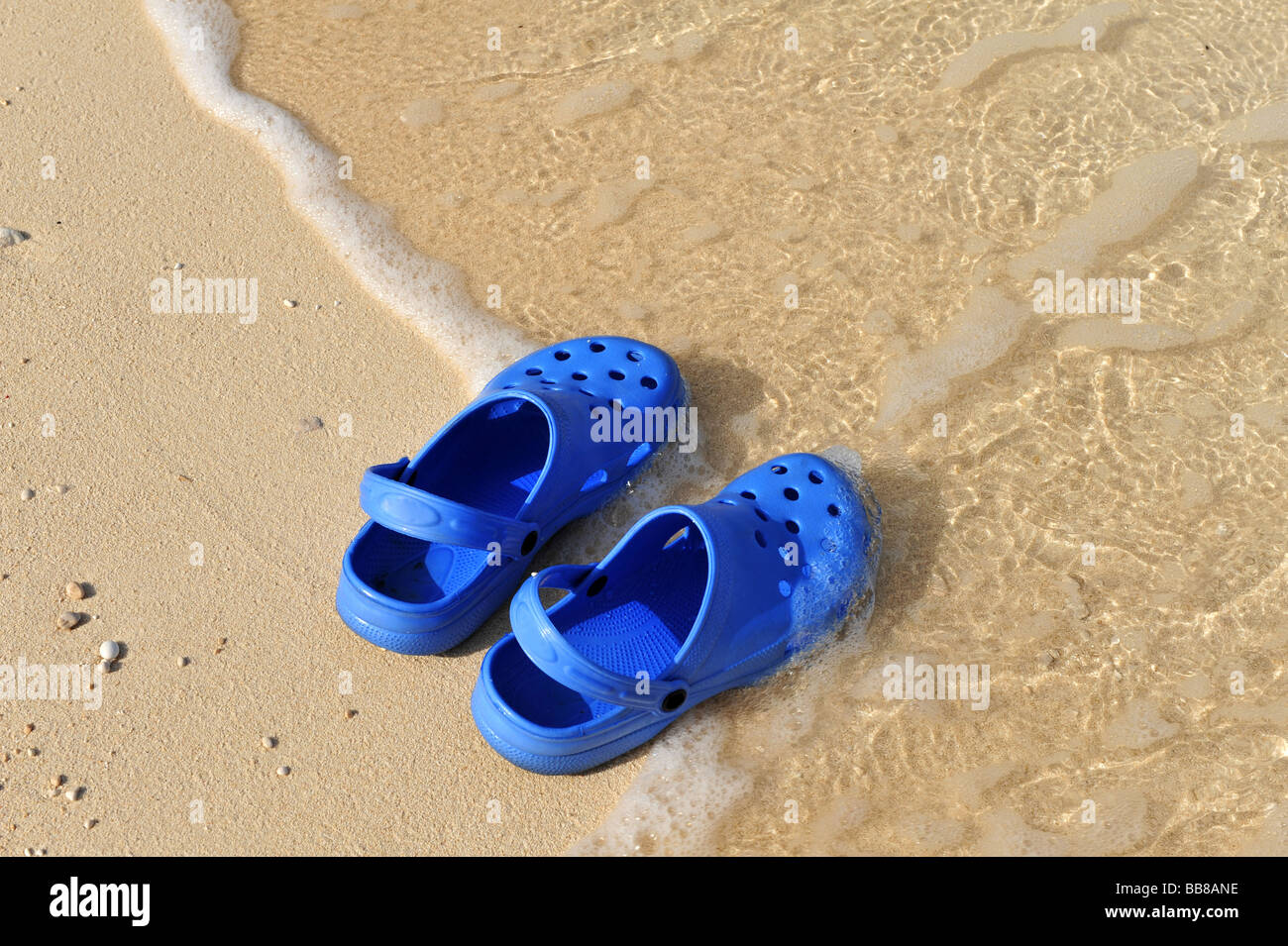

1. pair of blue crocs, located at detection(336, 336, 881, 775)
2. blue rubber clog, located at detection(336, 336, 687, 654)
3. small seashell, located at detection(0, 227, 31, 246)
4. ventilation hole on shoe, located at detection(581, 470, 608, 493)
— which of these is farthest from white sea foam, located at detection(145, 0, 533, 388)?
small seashell, located at detection(0, 227, 31, 246)

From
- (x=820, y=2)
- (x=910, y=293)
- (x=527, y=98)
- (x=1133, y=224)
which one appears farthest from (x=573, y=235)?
(x=1133, y=224)

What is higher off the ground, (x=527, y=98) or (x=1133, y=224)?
(x=527, y=98)

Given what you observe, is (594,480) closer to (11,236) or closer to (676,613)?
(676,613)

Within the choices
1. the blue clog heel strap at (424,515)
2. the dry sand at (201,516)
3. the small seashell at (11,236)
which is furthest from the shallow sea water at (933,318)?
the small seashell at (11,236)

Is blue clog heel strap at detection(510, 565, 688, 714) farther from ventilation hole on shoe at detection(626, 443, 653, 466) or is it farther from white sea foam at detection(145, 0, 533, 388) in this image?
white sea foam at detection(145, 0, 533, 388)

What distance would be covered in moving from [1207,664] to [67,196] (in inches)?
160

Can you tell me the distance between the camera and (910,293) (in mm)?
4027

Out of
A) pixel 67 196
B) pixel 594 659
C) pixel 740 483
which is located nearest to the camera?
pixel 594 659

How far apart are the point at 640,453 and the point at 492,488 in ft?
1.51

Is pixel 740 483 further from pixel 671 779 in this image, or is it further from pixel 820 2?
pixel 820 2

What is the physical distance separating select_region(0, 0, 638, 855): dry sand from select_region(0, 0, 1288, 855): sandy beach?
0.01m

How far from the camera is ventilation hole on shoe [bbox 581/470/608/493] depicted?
3436 millimetres

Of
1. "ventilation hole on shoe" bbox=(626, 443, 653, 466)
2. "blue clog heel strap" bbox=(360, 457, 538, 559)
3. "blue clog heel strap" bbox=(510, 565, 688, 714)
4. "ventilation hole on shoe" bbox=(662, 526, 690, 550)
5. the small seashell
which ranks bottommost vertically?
"blue clog heel strap" bbox=(510, 565, 688, 714)

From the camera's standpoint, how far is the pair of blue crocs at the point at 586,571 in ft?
9.64
